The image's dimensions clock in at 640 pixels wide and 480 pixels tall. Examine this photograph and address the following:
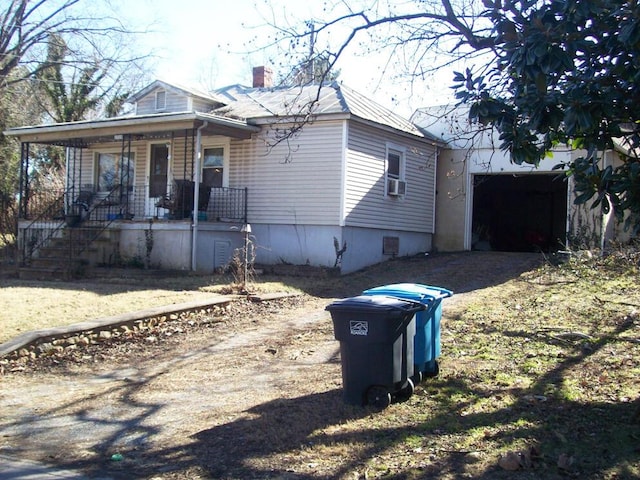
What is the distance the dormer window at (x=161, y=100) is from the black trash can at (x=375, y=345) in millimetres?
15874

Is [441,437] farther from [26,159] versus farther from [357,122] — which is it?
[26,159]

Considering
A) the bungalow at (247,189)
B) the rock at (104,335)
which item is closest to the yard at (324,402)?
the rock at (104,335)

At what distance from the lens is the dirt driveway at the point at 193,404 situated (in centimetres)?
554

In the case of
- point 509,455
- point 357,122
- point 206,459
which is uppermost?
point 357,122

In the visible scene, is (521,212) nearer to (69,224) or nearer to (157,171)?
(157,171)

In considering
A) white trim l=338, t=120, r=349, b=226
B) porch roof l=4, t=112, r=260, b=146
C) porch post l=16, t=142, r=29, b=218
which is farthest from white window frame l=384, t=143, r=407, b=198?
porch post l=16, t=142, r=29, b=218

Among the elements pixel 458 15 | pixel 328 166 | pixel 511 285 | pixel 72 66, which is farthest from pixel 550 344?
pixel 72 66

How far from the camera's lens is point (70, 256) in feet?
53.0

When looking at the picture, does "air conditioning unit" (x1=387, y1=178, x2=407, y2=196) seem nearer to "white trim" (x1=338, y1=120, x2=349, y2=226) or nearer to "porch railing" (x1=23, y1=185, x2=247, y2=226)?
"white trim" (x1=338, y1=120, x2=349, y2=226)

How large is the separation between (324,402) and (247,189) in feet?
39.6

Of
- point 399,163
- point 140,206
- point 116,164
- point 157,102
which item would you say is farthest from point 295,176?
A: point 116,164

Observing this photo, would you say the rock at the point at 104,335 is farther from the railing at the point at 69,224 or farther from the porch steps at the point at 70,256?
the railing at the point at 69,224

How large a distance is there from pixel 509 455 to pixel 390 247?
1391cm

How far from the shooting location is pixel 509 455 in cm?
489
